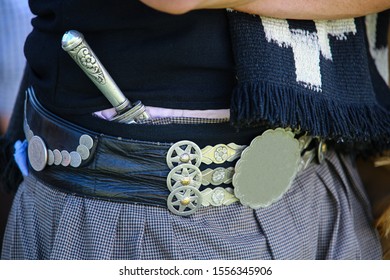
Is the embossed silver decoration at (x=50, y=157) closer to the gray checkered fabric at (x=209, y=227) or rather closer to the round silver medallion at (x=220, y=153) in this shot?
the gray checkered fabric at (x=209, y=227)

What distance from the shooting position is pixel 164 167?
1.09 metres

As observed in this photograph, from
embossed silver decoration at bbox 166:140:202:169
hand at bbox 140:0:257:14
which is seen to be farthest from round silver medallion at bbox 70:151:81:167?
hand at bbox 140:0:257:14

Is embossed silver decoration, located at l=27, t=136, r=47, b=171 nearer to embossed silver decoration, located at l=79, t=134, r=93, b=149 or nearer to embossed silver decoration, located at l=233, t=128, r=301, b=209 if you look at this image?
embossed silver decoration, located at l=79, t=134, r=93, b=149

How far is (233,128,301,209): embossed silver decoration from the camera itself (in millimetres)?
1135

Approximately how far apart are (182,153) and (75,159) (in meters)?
0.16

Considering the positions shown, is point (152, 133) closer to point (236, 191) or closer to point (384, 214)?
point (236, 191)

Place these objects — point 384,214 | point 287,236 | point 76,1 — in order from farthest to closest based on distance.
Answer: point 384,214 → point 287,236 → point 76,1

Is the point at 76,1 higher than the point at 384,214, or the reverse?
the point at 76,1

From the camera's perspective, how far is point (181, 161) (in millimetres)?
1093

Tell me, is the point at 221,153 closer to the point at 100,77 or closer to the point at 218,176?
the point at 218,176

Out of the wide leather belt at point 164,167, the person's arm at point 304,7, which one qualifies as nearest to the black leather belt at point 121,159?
the wide leather belt at point 164,167

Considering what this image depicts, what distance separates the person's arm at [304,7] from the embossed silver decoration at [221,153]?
201 mm
